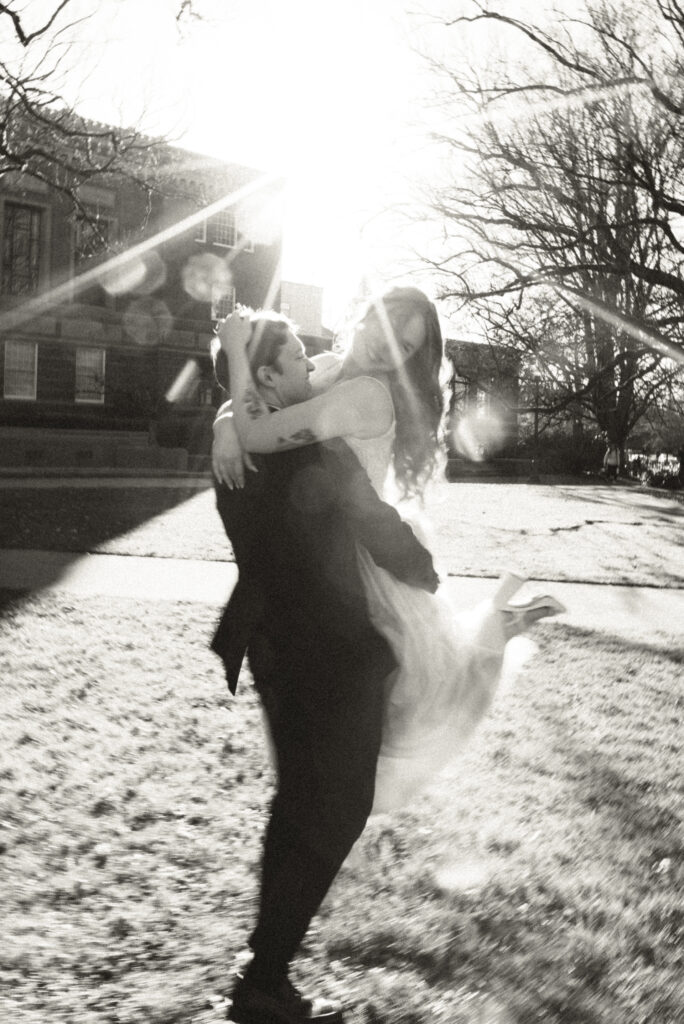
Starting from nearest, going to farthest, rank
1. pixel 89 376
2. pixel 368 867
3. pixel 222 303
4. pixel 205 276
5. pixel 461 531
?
pixel 368 867, pixel 461 531, pixel 89 376, pixel 205 276, pixel 222 303

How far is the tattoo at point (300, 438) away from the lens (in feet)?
7.95

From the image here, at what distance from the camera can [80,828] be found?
147 inches

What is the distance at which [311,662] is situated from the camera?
242cm

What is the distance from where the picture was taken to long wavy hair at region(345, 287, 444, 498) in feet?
8.52

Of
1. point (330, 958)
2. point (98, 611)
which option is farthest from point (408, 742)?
point (98, 611)

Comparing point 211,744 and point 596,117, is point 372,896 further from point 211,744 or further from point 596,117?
point 596,117

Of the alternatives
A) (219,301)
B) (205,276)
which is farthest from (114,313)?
(219,301)

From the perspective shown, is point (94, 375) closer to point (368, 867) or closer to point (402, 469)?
point (368, 867)

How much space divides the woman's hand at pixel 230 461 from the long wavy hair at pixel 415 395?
0.39m

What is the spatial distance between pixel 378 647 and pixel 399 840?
1.50 metres

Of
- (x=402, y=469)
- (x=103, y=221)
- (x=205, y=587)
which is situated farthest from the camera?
(x=103, y=221)

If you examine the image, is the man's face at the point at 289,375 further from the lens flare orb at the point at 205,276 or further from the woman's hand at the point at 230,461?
the lens flare orb at the point at 205,276

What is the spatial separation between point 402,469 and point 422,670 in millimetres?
548

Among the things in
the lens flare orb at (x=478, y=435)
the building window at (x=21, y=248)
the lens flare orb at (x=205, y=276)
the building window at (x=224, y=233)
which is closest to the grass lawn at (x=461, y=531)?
the building window at (x=21, y=248)
